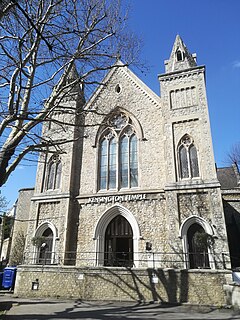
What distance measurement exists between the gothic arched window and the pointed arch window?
28.1 ft

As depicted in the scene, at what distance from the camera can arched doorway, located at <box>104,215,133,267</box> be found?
15.7m

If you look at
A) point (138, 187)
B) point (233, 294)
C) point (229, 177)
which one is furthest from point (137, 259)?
point (229, 177)

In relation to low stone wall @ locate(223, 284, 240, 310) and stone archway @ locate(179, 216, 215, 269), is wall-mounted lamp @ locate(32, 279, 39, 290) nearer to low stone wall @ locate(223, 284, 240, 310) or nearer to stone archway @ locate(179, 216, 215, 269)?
stone archway @ locate(179, 216, 215, 269)

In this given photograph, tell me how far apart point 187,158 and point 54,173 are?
9.42 meters

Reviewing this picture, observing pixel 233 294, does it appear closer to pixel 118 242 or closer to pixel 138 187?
pixel 118 242

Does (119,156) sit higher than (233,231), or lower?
higher

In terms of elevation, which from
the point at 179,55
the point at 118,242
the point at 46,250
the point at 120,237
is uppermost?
the point at 179,55

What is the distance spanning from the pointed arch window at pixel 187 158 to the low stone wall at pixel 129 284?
568 cm

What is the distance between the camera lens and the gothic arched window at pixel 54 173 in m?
18.4

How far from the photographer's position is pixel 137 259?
14.8 metres

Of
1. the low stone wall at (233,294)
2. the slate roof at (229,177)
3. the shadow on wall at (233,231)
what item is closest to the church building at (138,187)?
the low stone wall at (233,294)

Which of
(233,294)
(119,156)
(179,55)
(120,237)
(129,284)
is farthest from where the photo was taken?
(179,55)

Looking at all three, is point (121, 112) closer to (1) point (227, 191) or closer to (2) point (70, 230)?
(2) point (70, 230)

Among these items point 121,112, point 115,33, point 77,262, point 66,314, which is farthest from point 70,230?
point 115,33
